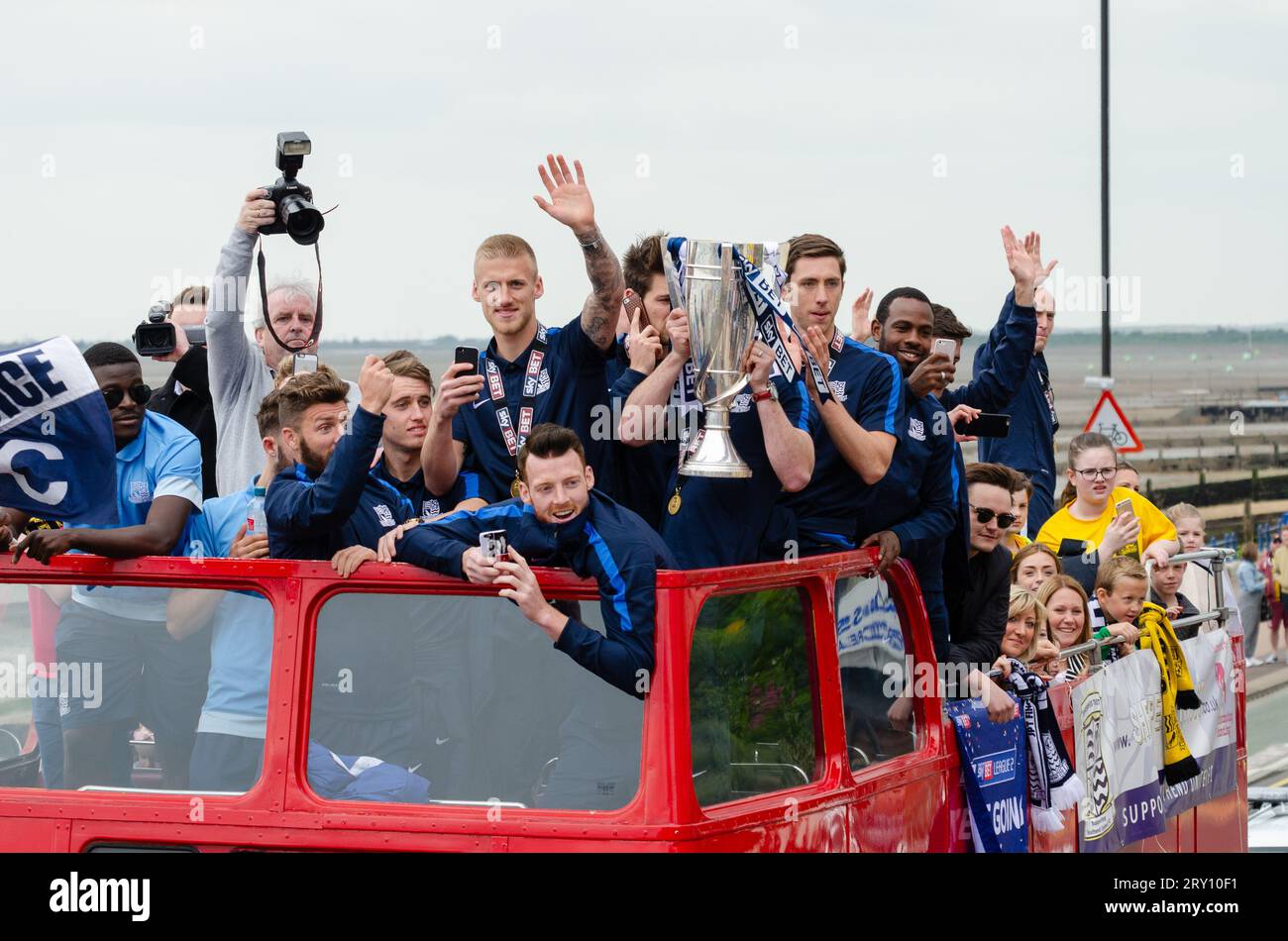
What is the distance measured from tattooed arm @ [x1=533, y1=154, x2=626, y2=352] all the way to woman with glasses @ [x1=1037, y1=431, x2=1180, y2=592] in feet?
12.8

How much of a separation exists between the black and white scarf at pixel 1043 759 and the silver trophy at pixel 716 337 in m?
1.70

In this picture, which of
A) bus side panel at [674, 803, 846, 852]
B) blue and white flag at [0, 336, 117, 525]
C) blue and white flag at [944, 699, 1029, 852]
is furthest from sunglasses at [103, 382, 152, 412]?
blue and white flag at [944, 699, 1029, 852]

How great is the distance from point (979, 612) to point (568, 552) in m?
2.28

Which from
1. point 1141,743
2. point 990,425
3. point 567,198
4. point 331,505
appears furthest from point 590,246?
point 1141,743

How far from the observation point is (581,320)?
614cm

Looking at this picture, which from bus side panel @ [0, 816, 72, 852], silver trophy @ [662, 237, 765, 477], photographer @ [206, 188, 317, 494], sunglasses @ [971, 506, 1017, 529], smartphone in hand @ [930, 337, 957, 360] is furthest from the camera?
sunglasses @ [971, 506, 1017, 529]

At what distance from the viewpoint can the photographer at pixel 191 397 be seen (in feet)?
24.7

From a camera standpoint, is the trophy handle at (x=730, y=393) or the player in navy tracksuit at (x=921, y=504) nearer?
the trophy handle at (x=730, y=393)

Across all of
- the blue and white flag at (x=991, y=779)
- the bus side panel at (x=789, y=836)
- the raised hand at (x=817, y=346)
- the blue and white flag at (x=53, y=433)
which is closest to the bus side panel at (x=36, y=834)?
the blue and white flag at (x=53, y=433)

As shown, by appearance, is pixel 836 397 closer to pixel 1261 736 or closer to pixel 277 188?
pixel 277 188

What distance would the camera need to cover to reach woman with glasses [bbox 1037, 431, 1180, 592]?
9.18 m

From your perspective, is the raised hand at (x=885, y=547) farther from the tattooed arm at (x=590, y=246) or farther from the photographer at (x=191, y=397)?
the photographer at (x=191, y=397)
